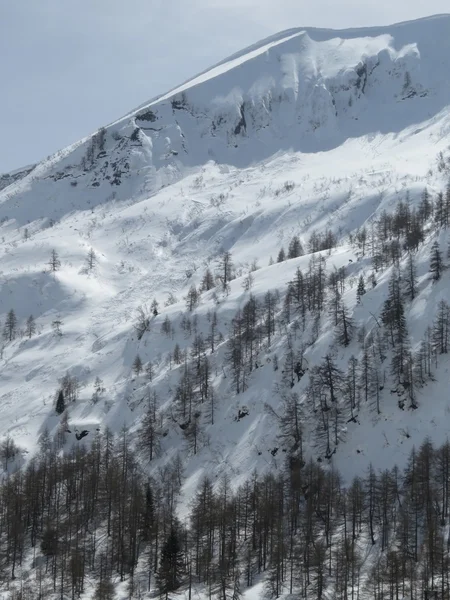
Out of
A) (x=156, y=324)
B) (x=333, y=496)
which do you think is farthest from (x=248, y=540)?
(x=156, y=324)

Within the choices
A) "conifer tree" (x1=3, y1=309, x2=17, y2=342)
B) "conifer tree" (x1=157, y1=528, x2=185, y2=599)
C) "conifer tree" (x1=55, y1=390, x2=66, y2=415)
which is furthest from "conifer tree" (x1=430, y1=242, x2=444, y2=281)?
"conifer tree" (x1=3, y1=309, x2=17, y2=342)

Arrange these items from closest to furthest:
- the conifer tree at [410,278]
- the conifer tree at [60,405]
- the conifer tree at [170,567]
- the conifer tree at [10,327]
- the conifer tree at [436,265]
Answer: the conifer tree at [170,567], the conifer tree at [410,278], the conifer tree at [436,265], the conifer tree at [60,405], the conifer tree at [10,327]

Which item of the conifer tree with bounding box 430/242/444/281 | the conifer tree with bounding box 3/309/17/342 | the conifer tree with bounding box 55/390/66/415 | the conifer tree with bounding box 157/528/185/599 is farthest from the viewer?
the conifer tree with bounding box 3/309/17/342

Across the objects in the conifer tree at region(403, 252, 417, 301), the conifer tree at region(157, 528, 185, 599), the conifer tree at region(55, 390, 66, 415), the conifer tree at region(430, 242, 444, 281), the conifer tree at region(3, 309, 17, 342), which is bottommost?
the conifer tree at region(3, 309, 17, 342)

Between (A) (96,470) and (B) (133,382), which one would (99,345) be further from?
(A) (96,470)

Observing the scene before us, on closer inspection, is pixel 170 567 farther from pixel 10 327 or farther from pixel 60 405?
pixel 10 327

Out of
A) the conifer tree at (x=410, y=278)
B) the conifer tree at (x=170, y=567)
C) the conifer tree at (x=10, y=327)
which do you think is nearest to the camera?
the conifer tree at (x=170, y=567)

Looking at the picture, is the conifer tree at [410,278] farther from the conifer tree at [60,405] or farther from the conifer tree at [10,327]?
the conifer tree at [10,327]

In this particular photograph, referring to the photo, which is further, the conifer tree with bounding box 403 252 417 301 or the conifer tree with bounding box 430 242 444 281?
the conifer tree with bounding box 430 242 444 281

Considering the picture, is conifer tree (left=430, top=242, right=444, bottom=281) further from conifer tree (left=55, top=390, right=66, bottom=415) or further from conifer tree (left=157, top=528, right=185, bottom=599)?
conifer tree (left=55, top=390, right=66, bottom=415)

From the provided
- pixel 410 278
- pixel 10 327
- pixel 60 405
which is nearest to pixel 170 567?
pixel 60 405

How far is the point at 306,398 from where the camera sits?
112625 millimetres

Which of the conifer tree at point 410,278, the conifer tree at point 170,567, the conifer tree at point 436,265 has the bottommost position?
the conifer tree at point 170,567

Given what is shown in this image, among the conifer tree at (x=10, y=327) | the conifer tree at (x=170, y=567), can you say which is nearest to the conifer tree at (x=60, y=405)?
the conifer tree at (x=170, y=567)
